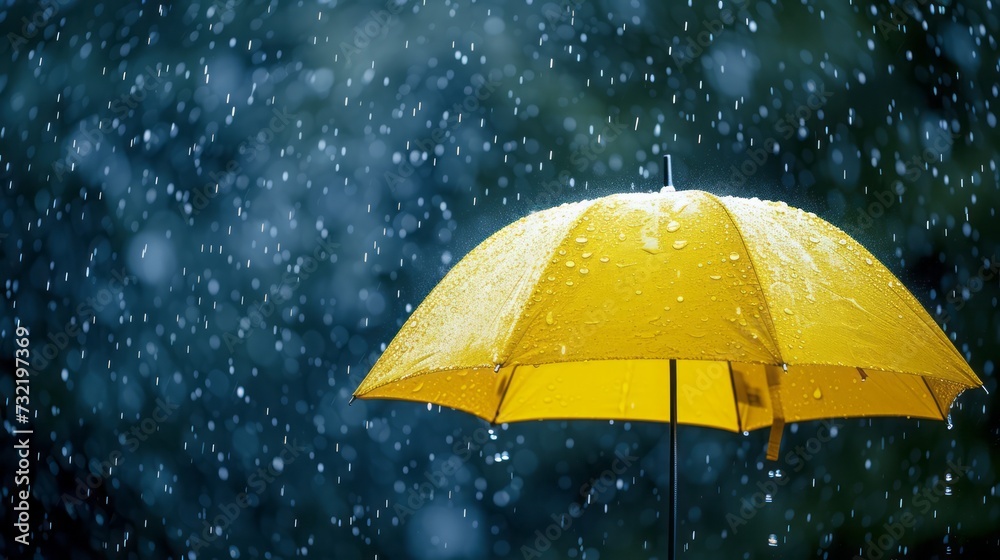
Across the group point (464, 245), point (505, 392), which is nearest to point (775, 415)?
point (505, 392)

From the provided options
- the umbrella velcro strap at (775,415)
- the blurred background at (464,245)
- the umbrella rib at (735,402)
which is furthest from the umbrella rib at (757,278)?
the blurred background at (464,245)

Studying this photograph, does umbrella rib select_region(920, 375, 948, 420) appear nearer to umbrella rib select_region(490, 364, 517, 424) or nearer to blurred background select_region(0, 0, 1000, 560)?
umbrella rib select_region(490, 364, 517, 424)

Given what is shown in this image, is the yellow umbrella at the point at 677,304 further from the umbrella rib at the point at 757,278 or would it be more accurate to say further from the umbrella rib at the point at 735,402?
the umbrella rib at the point at 735,402

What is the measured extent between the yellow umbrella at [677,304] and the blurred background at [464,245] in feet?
5.62

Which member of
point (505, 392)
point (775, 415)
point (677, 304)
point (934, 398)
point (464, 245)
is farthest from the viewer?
point (464, 245)

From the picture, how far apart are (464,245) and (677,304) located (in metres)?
2.38

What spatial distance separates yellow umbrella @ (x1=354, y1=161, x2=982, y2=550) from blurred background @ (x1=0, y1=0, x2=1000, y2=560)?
1.71 m

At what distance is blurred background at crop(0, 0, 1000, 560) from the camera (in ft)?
11.6

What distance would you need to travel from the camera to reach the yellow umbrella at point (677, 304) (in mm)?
1327

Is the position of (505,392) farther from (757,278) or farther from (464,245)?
(464,245)

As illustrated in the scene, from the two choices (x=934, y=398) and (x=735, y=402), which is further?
(x=735, y=402)

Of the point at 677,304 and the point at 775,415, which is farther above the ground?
the point at 677,304

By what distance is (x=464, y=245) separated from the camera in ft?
12.1

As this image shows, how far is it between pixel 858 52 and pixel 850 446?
1893 millimetres
